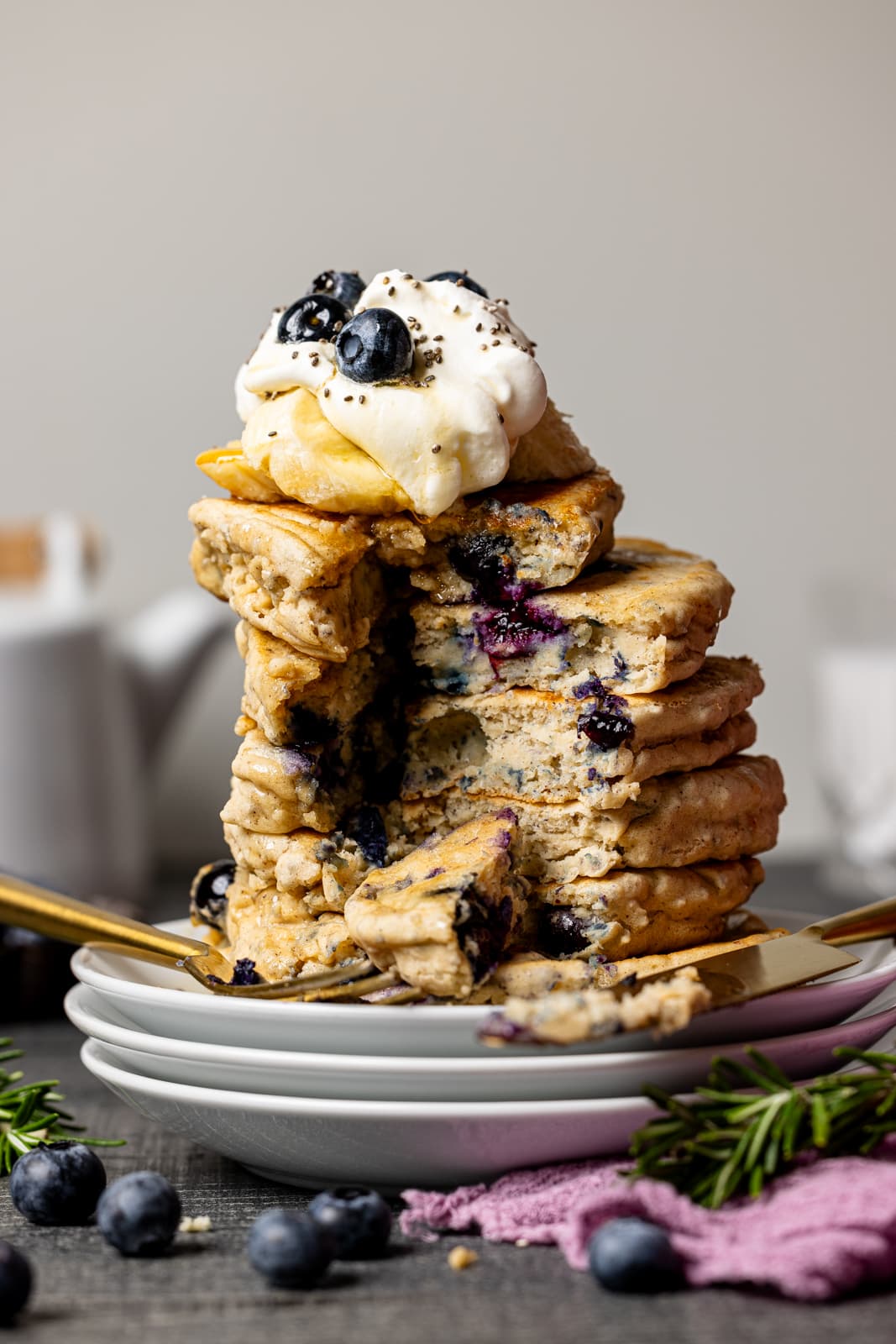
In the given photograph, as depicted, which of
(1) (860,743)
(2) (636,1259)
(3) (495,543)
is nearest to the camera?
(2) (636,1259)

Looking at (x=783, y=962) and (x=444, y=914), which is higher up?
(x=444, y=914)

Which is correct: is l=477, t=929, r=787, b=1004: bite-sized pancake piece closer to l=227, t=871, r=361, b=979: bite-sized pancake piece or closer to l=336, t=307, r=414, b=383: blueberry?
l=227, t=871, r=361, b=979: bite-sized pancake piece

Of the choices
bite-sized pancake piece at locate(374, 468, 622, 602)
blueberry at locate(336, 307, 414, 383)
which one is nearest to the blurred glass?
bite-sized pancake piece at locate(374, 468, 622, 602)

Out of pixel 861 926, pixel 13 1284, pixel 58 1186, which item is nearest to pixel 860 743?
pixel 861 926

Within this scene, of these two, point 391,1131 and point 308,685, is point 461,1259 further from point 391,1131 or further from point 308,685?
point 308,685

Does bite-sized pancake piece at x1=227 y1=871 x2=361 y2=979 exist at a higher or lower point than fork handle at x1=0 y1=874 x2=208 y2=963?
higher

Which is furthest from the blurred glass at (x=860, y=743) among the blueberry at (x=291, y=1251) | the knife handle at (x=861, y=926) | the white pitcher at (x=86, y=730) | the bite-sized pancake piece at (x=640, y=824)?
the blueberry at (x=291, y=1251)
